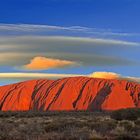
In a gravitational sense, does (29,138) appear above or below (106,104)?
above

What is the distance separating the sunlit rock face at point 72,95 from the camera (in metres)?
114

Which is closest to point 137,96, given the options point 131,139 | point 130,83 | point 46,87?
point 130,83

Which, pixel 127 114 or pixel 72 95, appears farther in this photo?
pixel 72 95

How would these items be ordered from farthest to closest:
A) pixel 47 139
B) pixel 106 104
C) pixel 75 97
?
pixel 75 97, pixel 106 104, pixel 47 139

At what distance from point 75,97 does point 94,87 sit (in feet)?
20.6

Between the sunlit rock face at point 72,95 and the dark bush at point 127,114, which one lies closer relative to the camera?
the dark bush at point 127,114

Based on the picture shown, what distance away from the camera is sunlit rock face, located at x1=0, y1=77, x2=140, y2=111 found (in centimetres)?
11350

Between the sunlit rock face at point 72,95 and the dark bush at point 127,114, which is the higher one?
the dark bush at point 127,114

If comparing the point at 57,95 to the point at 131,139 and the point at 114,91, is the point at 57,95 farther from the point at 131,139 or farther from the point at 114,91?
the point at 131,139

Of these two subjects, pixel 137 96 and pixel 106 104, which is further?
pixel 137 96

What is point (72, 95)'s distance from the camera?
118438 mm

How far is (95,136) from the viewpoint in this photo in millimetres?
18375

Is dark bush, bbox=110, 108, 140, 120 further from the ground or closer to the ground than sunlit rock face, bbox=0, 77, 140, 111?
further from the ground

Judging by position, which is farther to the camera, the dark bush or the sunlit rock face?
the sunlit rock face
